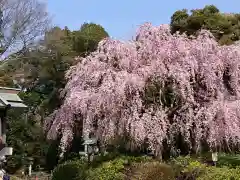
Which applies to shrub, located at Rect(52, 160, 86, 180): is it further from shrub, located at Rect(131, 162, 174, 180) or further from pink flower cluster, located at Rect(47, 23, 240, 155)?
shrub, located at Rect(131, 162, 174, 180)

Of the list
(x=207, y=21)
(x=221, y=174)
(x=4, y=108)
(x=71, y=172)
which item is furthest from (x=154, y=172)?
(x=207, y=21)

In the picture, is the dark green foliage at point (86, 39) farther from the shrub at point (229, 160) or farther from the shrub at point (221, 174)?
the shrub at point (221, 174)

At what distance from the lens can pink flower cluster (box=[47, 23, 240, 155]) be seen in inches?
504

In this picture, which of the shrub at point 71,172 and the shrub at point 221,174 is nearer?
the shrub at point 221,174

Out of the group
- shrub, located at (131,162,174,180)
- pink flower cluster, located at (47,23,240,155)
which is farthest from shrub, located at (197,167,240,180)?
pink flower cluster, located at (47,23,240,155)

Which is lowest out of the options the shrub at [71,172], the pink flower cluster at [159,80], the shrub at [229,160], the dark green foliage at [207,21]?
the shrub at [71,172]

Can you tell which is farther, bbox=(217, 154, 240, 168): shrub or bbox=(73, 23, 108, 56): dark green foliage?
bbox=(73, 23, 108, 56): dark green foliage

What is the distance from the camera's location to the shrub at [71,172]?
13983mm

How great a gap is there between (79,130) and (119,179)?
263 centimetres

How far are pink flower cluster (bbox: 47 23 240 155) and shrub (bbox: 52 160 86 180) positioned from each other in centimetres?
113

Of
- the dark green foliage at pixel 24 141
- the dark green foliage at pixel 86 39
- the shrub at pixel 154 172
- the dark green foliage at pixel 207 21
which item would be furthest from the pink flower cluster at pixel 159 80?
the dark green foliage at pixel 86 39

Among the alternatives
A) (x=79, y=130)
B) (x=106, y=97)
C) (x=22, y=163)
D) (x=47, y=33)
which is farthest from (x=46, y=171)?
(x=106, y=97)

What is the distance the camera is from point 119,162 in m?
12.9

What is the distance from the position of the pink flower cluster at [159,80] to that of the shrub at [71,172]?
3.69 ft
